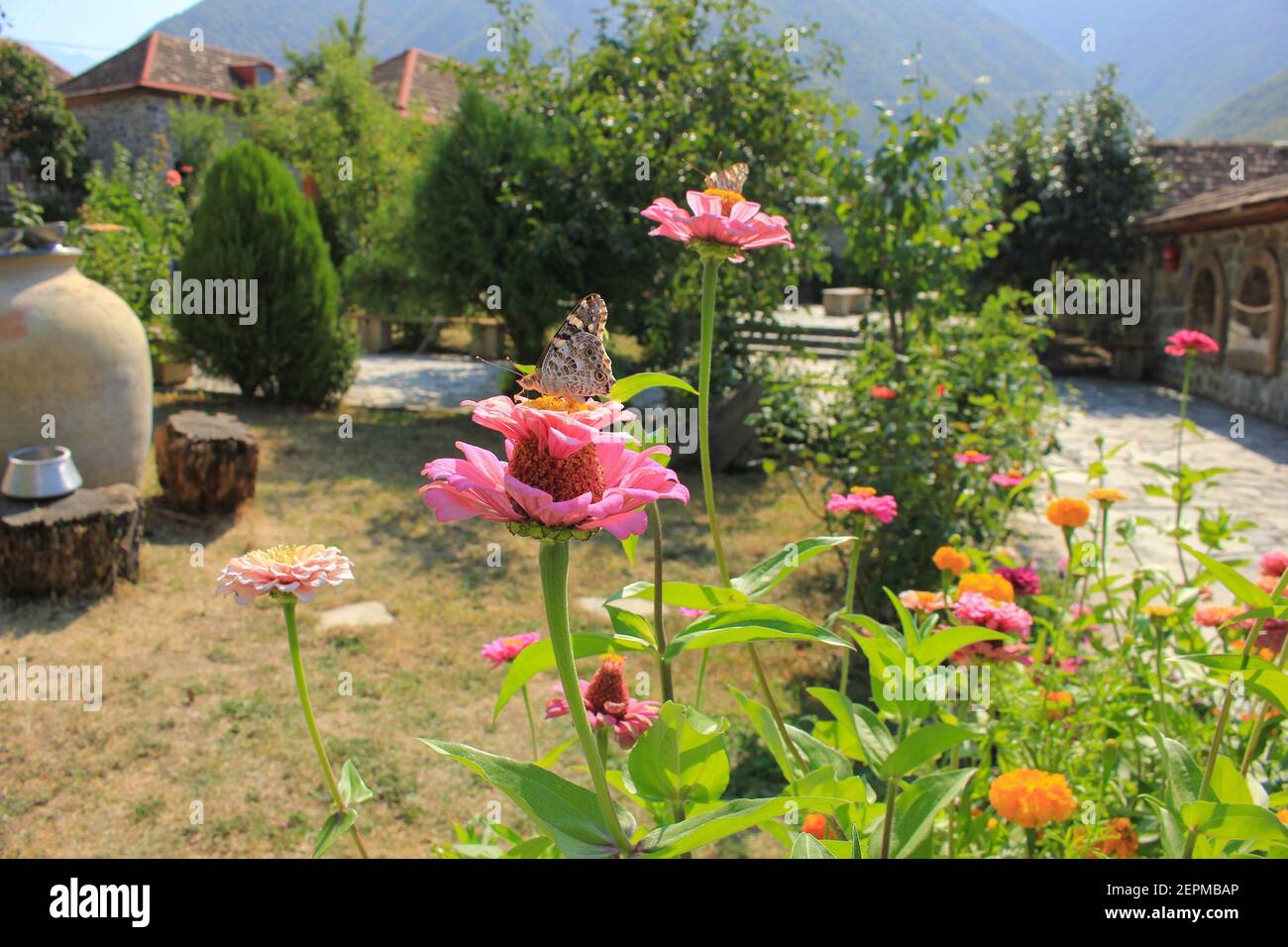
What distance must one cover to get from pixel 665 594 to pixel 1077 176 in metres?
13.7

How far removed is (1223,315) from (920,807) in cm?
1136

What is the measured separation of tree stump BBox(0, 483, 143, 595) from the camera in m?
4.16

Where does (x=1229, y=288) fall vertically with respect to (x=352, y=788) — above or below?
above

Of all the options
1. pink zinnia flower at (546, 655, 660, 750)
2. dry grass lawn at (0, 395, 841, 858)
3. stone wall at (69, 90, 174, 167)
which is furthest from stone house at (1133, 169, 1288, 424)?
stone wall at (69, 90, 174, 167)

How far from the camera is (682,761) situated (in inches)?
39.4

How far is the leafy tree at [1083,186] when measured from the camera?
1254cm

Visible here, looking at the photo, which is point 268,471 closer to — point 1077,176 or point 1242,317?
point 1242,317

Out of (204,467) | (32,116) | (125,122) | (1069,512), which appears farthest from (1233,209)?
(32,116)

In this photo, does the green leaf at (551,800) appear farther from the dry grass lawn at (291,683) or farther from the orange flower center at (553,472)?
the dry grass lawn at (291,683)

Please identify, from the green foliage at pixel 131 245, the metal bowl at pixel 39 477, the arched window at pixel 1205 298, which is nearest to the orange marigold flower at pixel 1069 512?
the metal bowl at pixel 39 477

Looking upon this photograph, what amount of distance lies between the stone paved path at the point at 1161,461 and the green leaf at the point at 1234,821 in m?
2.91

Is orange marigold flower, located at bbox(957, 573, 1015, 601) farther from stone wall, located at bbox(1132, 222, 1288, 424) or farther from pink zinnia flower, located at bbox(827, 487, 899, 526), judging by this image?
stone wall, located at bbox(1132, 222, 1288, 424)

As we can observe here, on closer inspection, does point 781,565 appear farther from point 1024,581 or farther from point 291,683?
point 291,683

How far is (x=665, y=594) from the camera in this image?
99 cm
